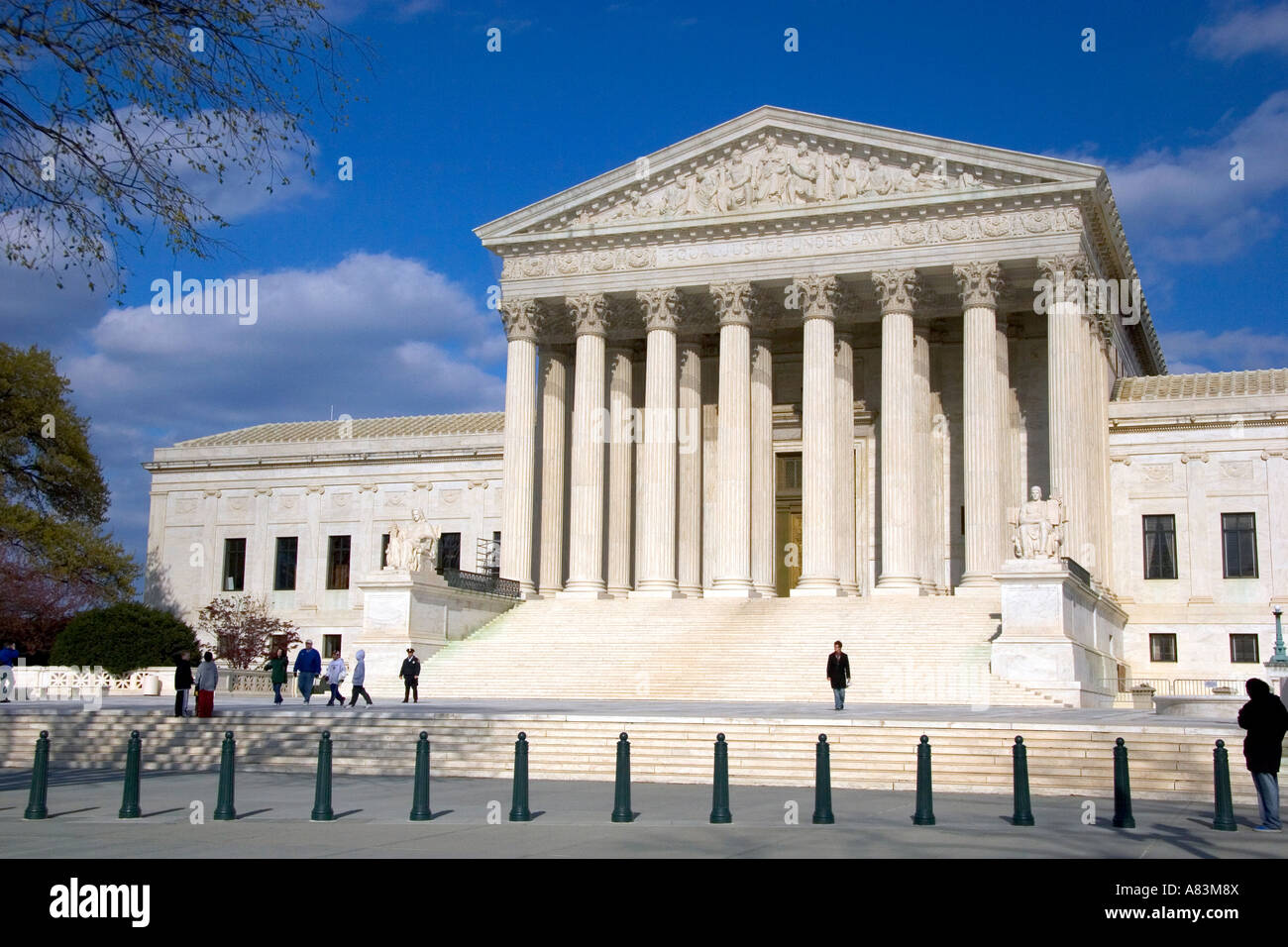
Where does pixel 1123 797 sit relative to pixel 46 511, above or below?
below

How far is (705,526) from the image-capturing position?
5100 cm

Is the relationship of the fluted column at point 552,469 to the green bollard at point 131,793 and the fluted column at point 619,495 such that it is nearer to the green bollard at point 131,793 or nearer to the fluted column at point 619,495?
the fluted column at point 619,495

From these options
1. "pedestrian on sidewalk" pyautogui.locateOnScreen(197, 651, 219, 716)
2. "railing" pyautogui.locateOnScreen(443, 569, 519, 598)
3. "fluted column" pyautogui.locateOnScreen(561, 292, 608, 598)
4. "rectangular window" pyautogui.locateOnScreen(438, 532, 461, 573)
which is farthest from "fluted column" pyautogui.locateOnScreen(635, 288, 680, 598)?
"pedestrian on sidewalk" pyautogui.locateOnScreen(197, 651, 219, 716)

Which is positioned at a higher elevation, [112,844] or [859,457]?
[859,457]

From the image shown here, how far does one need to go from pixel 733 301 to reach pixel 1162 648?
19.0m

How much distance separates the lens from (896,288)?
44.2 m

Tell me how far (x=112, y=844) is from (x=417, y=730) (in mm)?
11034

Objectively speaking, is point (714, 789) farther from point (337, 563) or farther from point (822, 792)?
point (337, 563)

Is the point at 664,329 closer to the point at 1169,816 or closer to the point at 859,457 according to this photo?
the point at 859,457

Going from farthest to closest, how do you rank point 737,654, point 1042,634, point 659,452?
point 659,452 < point 737,654 < point 1042,634

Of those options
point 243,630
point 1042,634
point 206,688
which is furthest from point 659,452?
point 206,688

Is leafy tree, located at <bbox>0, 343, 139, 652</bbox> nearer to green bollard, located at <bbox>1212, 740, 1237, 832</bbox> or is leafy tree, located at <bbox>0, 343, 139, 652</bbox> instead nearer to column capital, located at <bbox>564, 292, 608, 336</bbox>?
column capital, located at <bbox>564, 292, 608, 336</bbox>

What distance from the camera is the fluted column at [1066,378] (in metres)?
42.0
